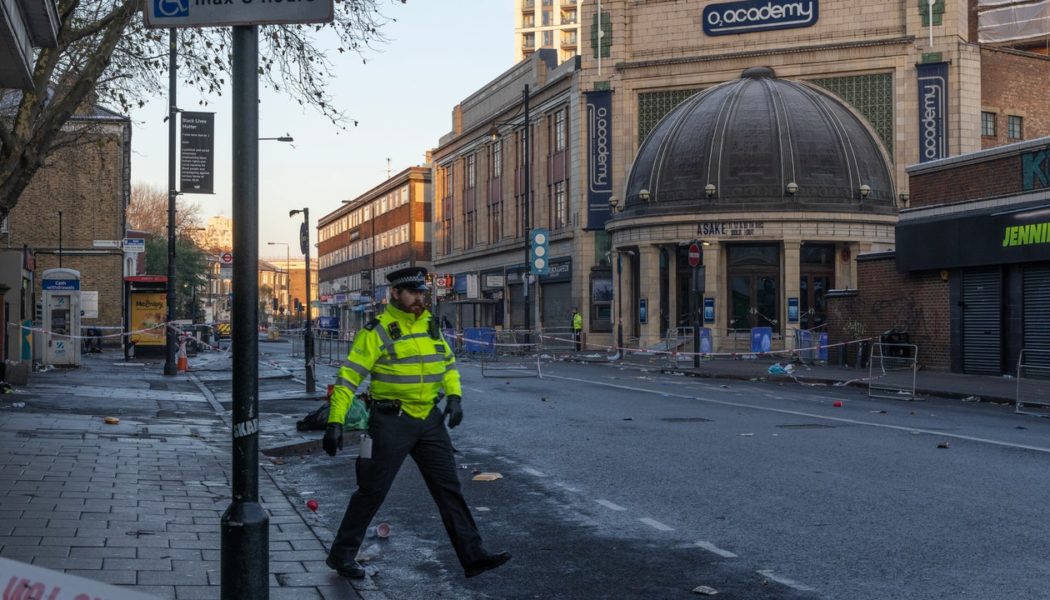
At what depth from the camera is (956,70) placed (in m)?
46.4

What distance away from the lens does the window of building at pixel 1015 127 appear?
49.5 meters

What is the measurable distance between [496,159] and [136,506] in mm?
59624

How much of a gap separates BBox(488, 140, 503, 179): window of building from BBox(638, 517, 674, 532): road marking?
58550 millimetres

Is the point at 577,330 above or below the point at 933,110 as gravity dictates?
below

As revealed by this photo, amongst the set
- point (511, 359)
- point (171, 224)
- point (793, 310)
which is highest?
point (171, 224)

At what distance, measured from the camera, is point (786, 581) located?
248 inches

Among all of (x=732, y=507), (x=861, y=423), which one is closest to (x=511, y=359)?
(x=861, y=423)

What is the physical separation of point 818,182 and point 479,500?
123ft

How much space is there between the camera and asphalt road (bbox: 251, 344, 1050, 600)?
6410 mm

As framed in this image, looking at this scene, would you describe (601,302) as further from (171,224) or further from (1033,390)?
(1033,390)

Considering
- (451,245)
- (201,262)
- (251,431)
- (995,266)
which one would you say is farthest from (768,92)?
(201,262)

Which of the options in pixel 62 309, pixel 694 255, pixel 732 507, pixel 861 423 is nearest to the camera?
pixel 732 507

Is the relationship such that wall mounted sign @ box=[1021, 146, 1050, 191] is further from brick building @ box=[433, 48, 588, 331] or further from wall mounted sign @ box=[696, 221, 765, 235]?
brick building @ box=[433, 48, 588, 331]

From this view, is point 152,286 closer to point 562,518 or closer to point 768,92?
point 768,92
